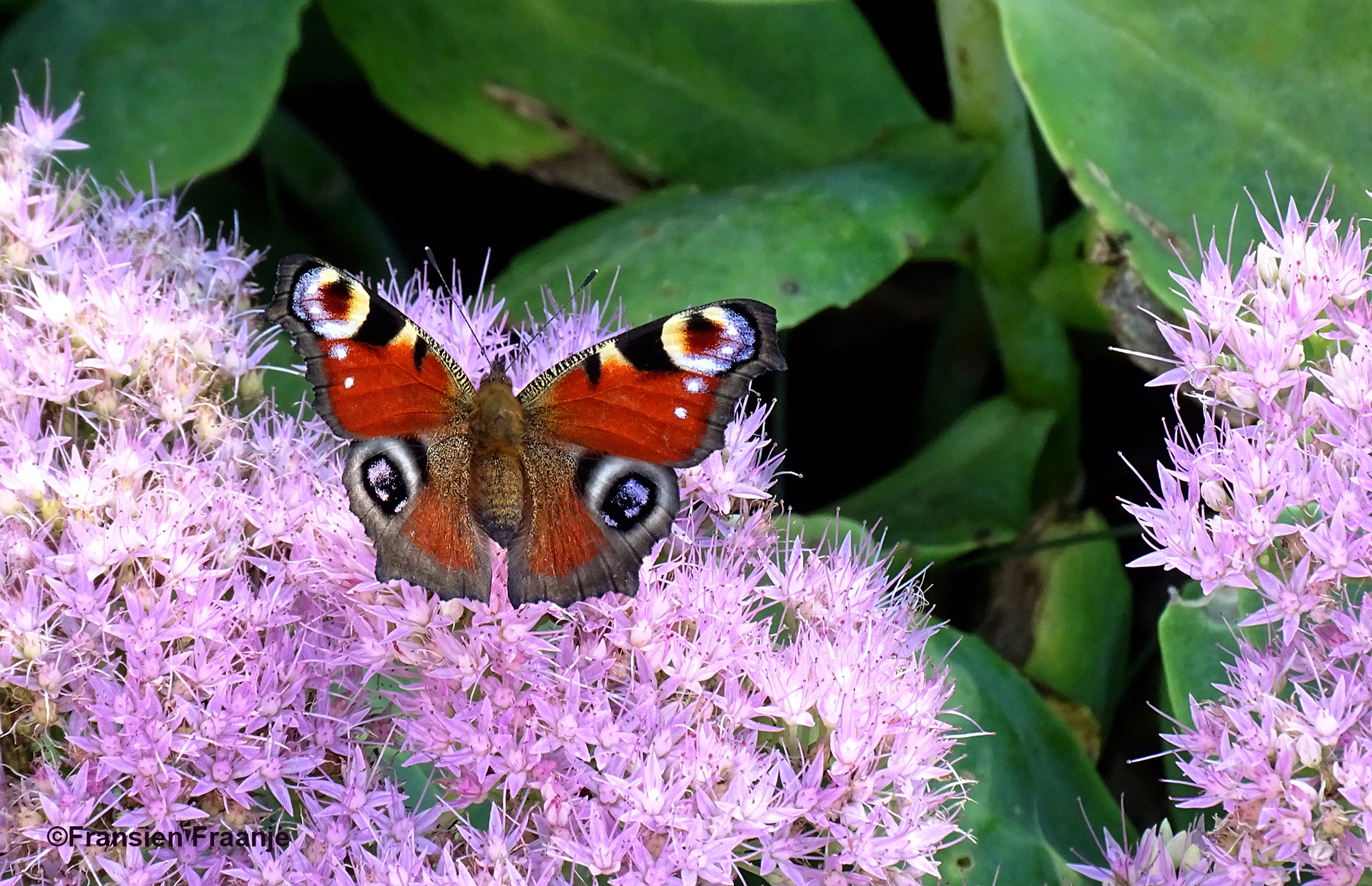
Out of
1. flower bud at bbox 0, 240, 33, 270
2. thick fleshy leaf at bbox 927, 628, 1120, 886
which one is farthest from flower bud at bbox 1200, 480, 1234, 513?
flower bud at bbox 0, 240, 33, 270

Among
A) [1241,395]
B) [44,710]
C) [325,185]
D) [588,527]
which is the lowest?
[325,185]

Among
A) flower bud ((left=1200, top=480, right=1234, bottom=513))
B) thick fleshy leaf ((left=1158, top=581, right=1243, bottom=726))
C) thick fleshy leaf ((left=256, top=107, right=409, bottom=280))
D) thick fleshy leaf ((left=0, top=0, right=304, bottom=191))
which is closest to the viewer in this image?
flower bud ((left=1200, top=480, right=1234, bottom=513))

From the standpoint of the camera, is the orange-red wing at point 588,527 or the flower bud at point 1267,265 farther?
the flower bud at point 1267,265

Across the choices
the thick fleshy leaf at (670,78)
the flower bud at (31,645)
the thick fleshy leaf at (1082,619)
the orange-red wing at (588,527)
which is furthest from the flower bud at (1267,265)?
the flower bud at (31,645)

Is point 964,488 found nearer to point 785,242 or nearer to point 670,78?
point 785,242

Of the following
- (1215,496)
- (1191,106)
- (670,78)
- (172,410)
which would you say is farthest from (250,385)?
(1191,106)

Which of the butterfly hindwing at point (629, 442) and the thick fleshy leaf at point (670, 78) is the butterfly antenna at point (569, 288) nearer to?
the butterfly hindwing at point (629, 442)

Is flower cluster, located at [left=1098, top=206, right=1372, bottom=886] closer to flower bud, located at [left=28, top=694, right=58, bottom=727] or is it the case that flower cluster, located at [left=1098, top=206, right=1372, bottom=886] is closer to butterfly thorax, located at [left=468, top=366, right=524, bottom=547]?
butterfly thorax, located at [left=468, top=366, right=524, bottom=547]
